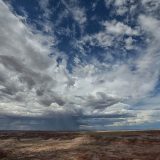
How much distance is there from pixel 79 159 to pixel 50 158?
18.7ft

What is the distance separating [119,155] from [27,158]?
52.2 ft

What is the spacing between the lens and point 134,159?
39094mm

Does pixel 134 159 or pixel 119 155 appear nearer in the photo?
pixel 134 159

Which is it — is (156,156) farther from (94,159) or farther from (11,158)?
(11,158)

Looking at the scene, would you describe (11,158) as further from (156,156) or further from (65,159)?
(156,156)

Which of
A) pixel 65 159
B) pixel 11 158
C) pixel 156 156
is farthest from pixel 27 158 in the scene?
pixel 156 156

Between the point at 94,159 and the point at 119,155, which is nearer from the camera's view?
the point at 94,159

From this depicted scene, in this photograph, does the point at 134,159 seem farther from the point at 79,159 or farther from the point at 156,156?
the point at 79,159

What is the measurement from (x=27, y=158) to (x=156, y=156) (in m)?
21.9

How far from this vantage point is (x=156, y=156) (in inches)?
1657

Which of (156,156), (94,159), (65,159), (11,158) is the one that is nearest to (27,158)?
(11,158)

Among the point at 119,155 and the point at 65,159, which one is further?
the point at 119,155

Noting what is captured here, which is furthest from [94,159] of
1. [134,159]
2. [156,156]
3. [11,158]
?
[11,158]

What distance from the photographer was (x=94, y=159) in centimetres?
3903
